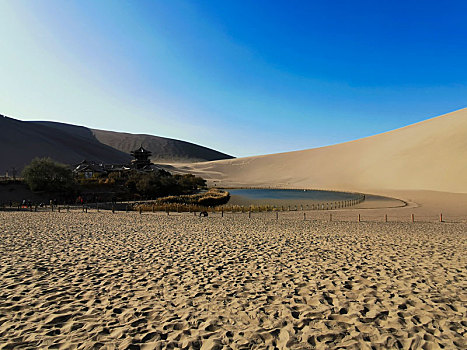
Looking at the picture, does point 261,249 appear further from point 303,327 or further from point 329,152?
point 329,152

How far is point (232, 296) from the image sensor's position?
5301mm

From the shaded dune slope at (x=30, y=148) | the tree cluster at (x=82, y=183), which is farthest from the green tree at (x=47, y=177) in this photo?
the shaded dune slope at (x=30, y=148)

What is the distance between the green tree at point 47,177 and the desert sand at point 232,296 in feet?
88.7

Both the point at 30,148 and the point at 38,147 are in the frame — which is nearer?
the point at 30,148

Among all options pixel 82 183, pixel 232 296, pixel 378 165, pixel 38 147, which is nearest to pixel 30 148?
pixel 38 147

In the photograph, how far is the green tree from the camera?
3178 cm

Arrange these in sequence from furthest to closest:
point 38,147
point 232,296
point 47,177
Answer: point 38,147
point 47,177
point 232,296

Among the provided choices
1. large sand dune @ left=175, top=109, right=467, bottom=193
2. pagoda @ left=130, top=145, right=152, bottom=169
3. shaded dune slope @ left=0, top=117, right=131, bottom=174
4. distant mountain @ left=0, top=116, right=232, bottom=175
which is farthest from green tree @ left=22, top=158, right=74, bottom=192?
large sand dune @ left=175, top=109, right=467, bottom=193

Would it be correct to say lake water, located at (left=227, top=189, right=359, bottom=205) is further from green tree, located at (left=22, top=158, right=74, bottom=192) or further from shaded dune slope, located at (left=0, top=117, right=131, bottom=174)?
shaded dune slope, located at (left=0, top=117, right=131, bottom=174)

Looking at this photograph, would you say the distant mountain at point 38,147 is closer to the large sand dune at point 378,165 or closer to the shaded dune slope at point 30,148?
the shaded dune slope at point 30,148

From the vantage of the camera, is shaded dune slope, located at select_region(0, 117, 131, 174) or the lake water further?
shaded dune slope, located at select_region(0, 117, 131, 174)

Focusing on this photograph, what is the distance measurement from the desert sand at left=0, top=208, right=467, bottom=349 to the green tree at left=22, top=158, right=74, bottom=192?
2704 centimetres

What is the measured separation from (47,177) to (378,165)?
73.0 metres

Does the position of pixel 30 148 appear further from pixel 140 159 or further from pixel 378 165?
pixel 378 165
